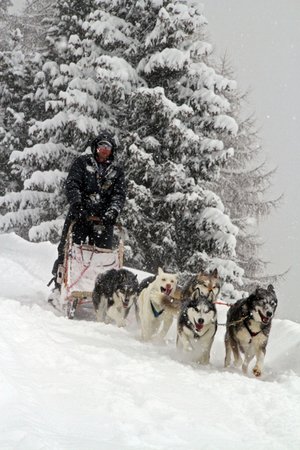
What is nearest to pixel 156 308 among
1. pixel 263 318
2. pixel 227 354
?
pixel 227 354

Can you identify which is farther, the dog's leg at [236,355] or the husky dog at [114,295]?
the husky dog at [114,295]

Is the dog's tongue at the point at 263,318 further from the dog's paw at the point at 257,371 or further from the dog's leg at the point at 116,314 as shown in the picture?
the dog's leg at the point at 116,314

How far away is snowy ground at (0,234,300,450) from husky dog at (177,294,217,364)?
0.68 ft

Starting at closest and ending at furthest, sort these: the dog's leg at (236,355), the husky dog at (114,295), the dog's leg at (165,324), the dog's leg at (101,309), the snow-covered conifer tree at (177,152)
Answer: the dog's leg at (236,355), the dog's leg at (165,324), the husky dog at (114,295), the dog's leg at (101,309), the snow-covered conifer tree at (177,152)

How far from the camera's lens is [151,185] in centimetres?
1447

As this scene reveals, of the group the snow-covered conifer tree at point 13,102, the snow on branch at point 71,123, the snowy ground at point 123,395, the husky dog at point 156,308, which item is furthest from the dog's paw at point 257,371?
the snow-covered conifer tree at point 13,102

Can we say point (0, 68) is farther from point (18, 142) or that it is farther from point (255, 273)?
point (255, 273)

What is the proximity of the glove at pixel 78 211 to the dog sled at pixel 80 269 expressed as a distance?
0.13 meters

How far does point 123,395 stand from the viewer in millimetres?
4367

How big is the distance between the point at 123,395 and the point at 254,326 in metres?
2.40

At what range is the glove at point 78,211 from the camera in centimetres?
812

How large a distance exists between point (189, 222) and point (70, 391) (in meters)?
10.3

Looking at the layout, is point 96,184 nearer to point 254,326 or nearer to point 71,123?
point 254,326

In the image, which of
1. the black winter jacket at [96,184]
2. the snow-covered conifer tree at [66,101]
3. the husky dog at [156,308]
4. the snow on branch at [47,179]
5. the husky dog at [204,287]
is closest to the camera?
the husky dog at [204,287]
